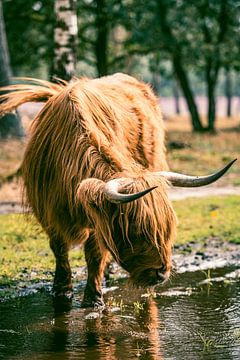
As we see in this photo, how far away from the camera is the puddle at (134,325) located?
5.08 meters

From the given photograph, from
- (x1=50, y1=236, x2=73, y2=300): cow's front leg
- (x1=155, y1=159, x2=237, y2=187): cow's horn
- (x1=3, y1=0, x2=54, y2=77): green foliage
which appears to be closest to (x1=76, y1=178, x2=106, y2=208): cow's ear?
(x1=155, y1=159, x2=237, y2=187): cow's horn

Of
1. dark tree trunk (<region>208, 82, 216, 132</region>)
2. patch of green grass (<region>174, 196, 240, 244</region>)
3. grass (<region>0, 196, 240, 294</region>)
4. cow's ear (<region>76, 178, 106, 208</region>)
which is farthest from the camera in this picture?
dark tree trunk (<region>208, 82, 216, 132</region>)

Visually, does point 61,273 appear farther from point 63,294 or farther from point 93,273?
point 93,273

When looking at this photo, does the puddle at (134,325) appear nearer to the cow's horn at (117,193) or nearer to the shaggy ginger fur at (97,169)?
the shaggy ginger fur at (97,169)

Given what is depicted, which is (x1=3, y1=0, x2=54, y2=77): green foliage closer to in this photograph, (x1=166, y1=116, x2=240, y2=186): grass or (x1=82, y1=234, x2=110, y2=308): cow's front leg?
(x1=166, y1=116, x2=240, y2=186): grass

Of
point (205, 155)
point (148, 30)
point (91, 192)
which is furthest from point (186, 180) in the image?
point (148, 30)

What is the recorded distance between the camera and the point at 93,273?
255 inches

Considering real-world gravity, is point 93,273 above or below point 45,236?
above

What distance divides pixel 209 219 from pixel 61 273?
13.6 feet

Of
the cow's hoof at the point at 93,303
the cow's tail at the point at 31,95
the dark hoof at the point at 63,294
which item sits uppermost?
the cow's tail at the point at 31,95

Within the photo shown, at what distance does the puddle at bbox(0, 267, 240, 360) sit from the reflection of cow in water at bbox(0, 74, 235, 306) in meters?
0.37

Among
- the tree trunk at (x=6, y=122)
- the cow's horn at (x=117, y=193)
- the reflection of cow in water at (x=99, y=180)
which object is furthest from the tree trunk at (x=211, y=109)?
the cow's horn at (x=117, y=193)

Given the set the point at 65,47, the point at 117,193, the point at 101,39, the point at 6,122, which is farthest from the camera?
the point at 101,39

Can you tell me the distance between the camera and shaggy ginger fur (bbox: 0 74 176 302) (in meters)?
5.59
